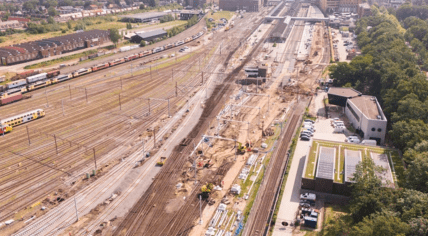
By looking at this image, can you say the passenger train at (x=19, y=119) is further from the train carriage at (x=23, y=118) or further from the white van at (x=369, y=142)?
the white van at (x=369, y=142)

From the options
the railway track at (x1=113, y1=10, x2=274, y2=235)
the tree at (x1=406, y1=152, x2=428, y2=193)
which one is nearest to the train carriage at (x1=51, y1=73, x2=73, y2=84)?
the railway track at (x1=113, y1=10, x2=274, y2=235)

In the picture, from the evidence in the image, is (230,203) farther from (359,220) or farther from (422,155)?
(422,155)

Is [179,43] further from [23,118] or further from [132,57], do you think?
[23,118]

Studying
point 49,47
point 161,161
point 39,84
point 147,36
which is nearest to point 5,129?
point 39,84

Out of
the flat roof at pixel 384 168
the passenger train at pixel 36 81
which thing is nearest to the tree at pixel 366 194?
the flat roof at pixel 384 168

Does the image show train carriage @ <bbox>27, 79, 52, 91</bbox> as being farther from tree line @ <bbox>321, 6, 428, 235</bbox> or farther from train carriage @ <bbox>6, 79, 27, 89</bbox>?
tree line @ <bbox>321, 6, 428, 235</bbox>

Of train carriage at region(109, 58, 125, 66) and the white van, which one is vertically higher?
train carriage at region(109, 58, 125, 66)
